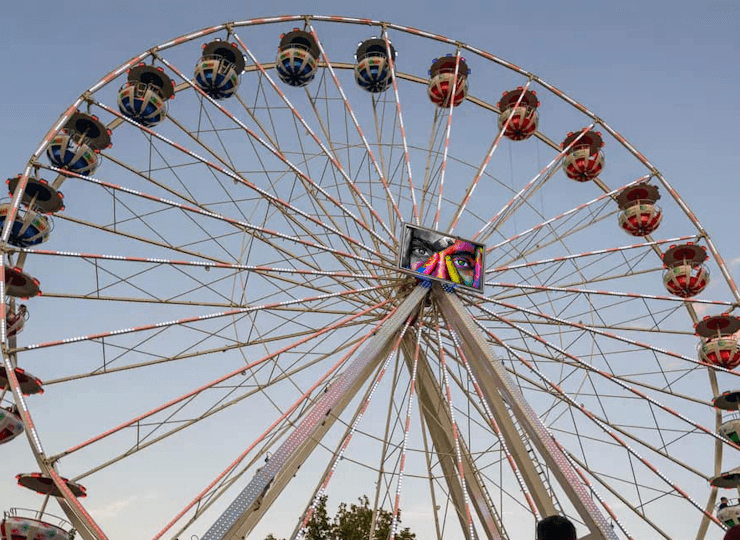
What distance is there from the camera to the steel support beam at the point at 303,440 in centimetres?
1175

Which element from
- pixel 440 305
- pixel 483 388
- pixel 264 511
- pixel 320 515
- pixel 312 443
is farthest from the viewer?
pixel 320 515

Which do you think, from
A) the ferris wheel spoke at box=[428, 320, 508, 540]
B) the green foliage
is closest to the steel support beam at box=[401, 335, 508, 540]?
→ the ferris wheel spoke at box=[428, 320, 508, 540]

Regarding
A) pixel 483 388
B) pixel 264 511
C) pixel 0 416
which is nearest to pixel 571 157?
pixel 483 388

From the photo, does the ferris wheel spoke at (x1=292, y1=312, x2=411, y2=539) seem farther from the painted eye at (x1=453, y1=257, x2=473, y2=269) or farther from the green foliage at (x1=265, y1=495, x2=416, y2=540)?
the green foliage at (x1=265, y1=495, x2=416, y2=540)

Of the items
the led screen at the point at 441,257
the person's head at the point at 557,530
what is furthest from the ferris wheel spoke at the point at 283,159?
the person's head at the point at 557,530

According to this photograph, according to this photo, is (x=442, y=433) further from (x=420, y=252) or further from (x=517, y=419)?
(x=420, y=252)

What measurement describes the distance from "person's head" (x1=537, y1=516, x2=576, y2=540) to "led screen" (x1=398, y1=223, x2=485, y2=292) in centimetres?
1174

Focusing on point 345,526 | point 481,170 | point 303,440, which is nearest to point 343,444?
point 303,440

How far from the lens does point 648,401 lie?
590 inches

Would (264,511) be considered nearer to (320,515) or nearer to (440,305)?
(440,305)

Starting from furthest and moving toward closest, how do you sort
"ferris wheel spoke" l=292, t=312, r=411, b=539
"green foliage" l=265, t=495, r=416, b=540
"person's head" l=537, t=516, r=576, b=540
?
→ 1. "green foliage" l=265, t=495, r=416, b=540
2. "ferris wheel spoke" l=292, t=312, r=411, b=539
3. "person's head" l=537, t=516, r=576, b=540

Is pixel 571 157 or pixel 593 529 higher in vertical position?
pixel 571 157

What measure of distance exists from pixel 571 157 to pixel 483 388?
23.4 feet

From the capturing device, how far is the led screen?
15.6 metres
